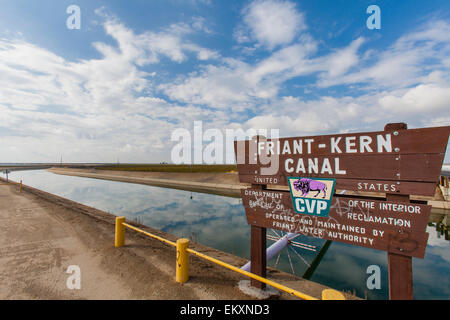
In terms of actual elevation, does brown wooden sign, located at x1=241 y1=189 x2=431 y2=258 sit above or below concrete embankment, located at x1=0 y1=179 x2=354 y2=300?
above

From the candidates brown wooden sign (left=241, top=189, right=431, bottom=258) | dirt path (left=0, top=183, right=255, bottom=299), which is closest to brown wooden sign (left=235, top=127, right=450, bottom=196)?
brown wooden sign (left=241, top=189, right=431, bottom=258)

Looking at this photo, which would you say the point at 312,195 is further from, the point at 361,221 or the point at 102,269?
the point at 102,269

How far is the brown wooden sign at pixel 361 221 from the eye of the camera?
3.27 m

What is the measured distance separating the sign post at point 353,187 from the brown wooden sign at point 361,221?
0.04 feet

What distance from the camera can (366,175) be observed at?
3.73 m

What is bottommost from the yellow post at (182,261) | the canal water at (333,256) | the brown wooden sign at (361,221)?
the canal water at (333,256)

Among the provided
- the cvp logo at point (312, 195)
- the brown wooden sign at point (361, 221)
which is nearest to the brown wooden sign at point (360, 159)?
the cvp logo at point (312, 195)

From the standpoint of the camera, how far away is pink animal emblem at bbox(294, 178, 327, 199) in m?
4.14

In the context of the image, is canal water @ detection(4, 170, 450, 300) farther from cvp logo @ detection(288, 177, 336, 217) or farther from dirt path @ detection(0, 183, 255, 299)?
dirt path @ detection(0, 183, 255, 299)

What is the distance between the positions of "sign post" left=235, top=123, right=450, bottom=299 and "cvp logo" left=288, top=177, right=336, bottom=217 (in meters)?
0.02

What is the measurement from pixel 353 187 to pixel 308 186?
2.75 ft

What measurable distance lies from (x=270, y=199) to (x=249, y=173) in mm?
876

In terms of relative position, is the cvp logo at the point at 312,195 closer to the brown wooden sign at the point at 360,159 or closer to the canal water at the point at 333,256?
the brown wooden sign at the point at 360,159
